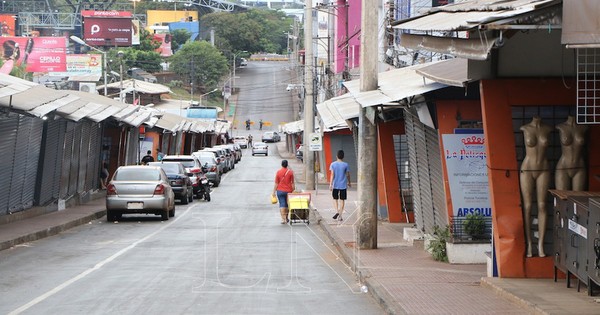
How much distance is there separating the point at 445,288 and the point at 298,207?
583 inches

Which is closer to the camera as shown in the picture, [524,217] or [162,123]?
[524,217]

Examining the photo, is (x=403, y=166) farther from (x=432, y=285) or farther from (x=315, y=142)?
(x=315, y=142)

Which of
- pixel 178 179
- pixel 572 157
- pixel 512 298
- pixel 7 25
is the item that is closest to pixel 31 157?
pixel 178 179

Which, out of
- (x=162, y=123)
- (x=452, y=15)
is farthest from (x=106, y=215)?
(x=162, y=123)

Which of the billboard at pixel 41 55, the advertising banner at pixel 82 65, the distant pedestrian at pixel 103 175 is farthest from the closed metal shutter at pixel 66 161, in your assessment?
the advertising banner at pixel 82 65

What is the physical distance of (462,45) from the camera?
35.6ft

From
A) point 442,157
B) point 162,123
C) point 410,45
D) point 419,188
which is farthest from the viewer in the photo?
point 162,123

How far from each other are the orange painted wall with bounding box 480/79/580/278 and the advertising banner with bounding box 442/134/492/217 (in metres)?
3.64

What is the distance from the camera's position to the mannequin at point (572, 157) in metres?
13.5

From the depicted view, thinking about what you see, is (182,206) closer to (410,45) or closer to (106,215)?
(106,215)

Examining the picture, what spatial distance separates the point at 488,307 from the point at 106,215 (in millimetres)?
21130

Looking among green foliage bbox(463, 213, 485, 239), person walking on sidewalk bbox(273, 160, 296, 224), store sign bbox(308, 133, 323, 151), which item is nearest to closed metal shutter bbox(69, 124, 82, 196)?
person walking on sidewalk bbox(273, 160, 296, 224)

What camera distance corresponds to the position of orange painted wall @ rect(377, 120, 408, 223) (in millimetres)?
25953

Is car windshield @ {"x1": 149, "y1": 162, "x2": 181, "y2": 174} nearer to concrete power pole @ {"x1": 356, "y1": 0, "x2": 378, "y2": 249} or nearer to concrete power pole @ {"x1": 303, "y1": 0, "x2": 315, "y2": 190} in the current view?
concrete power pole @ {"x1": 303, "y1": 0, "x2": 315, "y2": 190}
